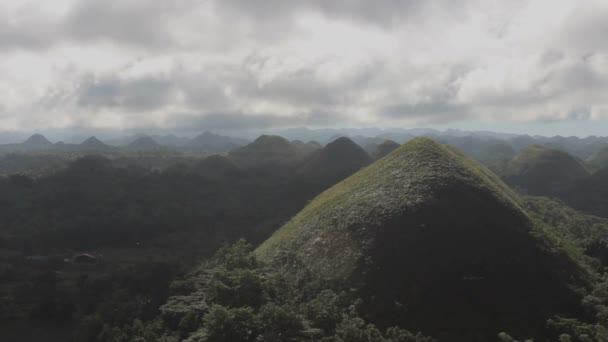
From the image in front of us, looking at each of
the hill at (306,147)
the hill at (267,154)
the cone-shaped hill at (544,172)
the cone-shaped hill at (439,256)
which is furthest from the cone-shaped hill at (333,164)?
the cone-shaped hill at (439,256)

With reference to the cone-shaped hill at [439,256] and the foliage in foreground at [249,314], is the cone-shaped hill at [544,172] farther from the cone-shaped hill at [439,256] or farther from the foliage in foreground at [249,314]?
the foliage in foreground at [249,314]

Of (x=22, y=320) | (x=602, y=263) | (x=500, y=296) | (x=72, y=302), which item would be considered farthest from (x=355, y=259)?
(x=22, y=320)

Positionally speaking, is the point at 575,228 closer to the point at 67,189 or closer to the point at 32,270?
the point at 32,270

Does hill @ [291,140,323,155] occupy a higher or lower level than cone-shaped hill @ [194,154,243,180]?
higher

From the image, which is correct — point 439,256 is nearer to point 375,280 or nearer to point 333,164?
point 375,280

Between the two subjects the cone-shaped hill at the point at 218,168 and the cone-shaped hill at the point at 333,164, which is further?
the cone-shaped hill at the point at 218,168

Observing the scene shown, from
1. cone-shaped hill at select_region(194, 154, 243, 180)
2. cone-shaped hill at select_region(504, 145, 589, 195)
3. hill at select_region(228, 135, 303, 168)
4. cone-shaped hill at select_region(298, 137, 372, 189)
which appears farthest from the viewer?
hill at select_region(228, 135, 303, 168)

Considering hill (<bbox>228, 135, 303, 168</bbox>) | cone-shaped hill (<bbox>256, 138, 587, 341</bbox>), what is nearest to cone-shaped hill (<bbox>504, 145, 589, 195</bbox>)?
hill (<bbox>228, 135, 303, 168</bbox>)

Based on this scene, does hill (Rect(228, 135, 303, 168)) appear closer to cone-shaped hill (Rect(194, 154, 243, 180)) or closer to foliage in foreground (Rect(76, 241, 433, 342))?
cone-shaped hill (Rect(194, 154, 243, 180))
